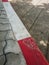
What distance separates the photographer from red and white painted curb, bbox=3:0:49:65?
2.07 meters

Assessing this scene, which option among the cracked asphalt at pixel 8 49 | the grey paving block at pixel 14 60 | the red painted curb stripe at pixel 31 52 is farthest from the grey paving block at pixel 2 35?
the grey paving block at pixel 14 60

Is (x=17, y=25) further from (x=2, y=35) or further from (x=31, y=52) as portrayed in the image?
(x=31, y=52)

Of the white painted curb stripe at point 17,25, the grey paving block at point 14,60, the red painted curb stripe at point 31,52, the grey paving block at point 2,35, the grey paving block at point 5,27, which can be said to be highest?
the grey paving block at point 14,60

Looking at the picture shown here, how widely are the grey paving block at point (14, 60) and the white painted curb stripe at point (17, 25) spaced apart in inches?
21.7

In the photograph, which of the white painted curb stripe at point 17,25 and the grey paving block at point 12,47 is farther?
the white painted curb stripe at point 17,25

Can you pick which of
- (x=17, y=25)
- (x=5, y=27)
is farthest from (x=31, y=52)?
(x=17, y=25)

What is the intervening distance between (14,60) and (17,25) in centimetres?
111

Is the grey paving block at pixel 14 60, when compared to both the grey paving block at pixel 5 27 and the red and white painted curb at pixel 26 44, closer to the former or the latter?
the red and white painted curb at pixel 26 44

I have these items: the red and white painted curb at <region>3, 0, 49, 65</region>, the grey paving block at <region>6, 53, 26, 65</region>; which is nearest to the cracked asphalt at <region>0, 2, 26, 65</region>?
the grey paving block at <region>6, 53, 26, 65</region>

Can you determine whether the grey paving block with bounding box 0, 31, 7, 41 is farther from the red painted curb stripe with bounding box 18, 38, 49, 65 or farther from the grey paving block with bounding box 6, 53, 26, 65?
the grey paving block with bounding box 6, 53, 26, 65

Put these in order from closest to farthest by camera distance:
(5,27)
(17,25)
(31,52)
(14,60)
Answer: (14,60) → (31,52) → (5,27) → (17,25)

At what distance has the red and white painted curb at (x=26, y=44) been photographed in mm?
2068

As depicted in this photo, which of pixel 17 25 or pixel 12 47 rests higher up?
pixel 12 47

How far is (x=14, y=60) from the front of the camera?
75.9 inches
